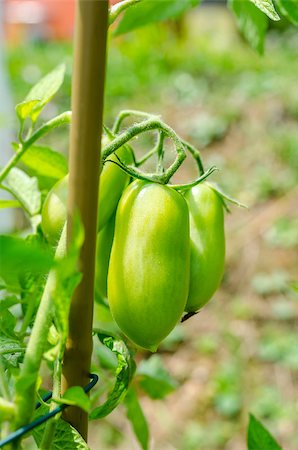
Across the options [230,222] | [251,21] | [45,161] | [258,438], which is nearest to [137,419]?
[258,438]

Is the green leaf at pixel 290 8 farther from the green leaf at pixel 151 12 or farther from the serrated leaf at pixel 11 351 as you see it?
the serrated leaf at pixel 11 351

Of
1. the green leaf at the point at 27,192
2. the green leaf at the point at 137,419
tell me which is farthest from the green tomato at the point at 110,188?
the green leaf at the point at 137,419

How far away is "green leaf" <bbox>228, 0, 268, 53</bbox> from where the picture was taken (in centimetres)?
60

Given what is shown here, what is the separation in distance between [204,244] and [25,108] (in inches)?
6.0

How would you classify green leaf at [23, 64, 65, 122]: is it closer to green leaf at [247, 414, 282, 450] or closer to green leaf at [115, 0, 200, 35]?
green leaf at [115, 0, 200, 35]

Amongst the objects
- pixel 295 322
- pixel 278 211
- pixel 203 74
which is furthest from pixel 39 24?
pixel 295 322

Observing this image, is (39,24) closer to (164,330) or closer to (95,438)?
(95,438)

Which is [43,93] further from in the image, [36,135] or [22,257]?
[22,257]

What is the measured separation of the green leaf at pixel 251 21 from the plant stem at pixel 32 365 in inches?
12.5

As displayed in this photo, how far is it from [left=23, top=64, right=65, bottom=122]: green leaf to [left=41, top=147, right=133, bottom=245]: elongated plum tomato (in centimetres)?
5

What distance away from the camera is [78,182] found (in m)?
0.40

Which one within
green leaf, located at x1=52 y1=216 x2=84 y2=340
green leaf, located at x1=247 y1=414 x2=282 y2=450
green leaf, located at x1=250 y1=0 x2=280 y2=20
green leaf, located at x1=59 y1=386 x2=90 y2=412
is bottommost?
green leaf, located at x1=247 y1=414 x2=282 y2=450

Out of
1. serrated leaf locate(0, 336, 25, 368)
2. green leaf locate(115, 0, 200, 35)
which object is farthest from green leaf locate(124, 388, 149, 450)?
green leaf locate(115, 0, 200, 35)

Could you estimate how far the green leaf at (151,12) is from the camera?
24.7 inches
